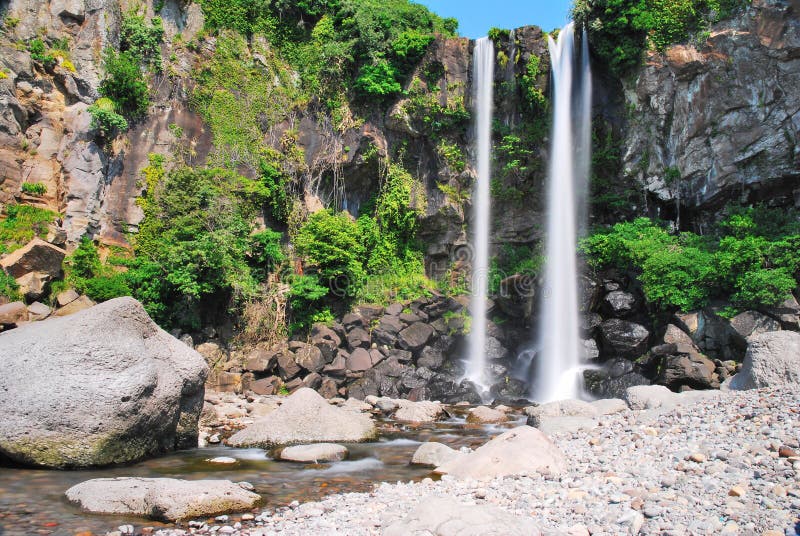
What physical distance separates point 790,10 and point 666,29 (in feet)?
12.2

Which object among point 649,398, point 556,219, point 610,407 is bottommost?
point 610,407

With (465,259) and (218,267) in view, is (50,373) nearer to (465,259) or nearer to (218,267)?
(218,267)

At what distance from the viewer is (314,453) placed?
872cm

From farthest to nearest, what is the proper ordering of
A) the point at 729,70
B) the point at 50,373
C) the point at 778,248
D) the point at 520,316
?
the point at 520,316 → the point at 729,70 → the point at 778,248 → the point at 50,373

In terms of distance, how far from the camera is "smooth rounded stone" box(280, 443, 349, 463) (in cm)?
863

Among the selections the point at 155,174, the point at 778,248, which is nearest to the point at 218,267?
the point at 155,174

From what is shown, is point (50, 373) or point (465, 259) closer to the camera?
point (50, 373)

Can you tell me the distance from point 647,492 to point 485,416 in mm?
7753

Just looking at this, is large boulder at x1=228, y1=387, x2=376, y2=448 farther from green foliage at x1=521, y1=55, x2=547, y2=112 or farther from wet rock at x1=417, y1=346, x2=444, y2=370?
green foliage at x1=521, y1=55, x2=547, y2=112

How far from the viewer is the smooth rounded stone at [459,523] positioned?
448 centimetres

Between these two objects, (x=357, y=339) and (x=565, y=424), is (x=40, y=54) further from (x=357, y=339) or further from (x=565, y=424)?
(x=565, y=424)

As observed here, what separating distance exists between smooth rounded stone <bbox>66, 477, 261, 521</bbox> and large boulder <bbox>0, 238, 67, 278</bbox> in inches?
471

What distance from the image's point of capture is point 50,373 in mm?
7535

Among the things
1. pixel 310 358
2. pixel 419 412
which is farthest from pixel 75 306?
pixel 419 412
